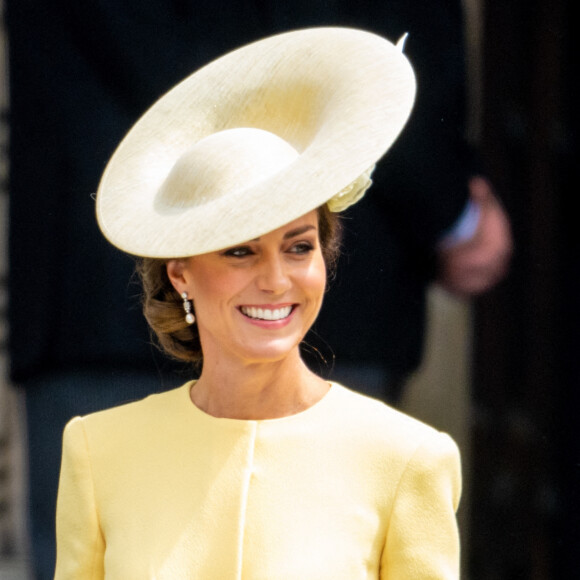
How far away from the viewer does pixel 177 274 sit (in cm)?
198

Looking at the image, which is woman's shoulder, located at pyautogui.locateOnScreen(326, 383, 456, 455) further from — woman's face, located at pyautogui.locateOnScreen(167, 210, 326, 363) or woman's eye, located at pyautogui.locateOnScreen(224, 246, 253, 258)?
woman's eye, located at pyautogui.locateOnScreen(224, 246, 253, 258)

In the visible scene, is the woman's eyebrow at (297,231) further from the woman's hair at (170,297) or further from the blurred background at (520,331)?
the blurred background at (520,331)

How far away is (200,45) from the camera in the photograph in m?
3.18

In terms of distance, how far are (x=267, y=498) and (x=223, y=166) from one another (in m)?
0.60

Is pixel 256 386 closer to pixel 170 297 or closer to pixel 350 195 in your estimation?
pixel 170 297

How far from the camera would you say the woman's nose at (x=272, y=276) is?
183 cm

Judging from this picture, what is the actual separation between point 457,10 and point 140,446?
1.82 meters

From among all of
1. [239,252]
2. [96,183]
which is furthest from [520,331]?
[239,252]

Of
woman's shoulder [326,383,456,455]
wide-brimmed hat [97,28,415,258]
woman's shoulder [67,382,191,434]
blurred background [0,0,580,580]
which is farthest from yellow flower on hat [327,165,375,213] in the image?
blurred background [0,0,580,580]

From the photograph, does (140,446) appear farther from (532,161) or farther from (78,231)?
(532,161)

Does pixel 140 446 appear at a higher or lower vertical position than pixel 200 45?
lower

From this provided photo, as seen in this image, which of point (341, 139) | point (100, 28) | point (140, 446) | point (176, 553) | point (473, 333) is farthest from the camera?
point (473, 333)

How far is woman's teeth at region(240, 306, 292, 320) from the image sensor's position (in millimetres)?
1866

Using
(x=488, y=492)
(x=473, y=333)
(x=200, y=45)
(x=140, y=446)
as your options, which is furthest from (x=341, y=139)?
(x=488, y=492)
